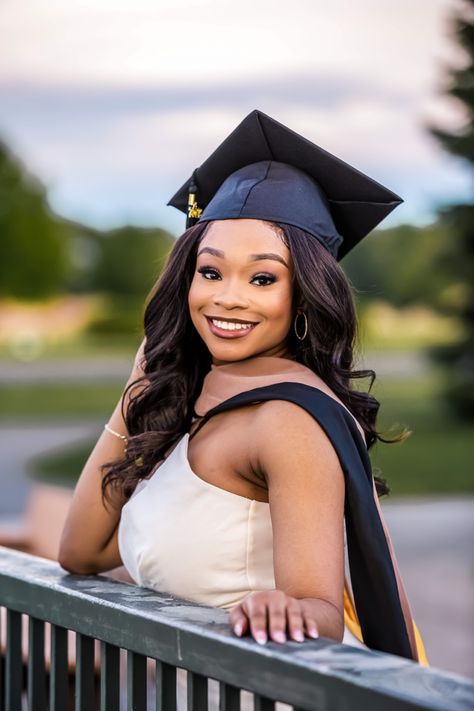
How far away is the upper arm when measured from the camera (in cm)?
184

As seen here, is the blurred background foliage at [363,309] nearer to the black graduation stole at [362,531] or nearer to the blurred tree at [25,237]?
the blurred tree at [25,237]

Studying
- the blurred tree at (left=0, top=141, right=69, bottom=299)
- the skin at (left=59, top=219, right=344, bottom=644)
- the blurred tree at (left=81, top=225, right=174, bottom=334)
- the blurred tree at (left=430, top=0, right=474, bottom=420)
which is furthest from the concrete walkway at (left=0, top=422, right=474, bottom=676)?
the blurred tree at (left=81, top=225, right=174, bottom=334)

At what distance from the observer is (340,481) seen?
6.23ft

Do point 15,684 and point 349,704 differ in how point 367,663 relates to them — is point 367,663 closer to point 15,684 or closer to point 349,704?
point 349,704

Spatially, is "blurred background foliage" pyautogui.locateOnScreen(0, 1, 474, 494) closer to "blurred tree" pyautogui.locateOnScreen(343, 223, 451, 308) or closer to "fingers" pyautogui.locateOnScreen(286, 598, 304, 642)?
"blurred tree" pyautogui.locateOnScreen(343, 223, 451, 308)

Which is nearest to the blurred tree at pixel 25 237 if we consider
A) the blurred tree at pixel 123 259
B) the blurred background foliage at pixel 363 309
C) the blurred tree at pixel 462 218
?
the blurred background foliage at pixel 363 309

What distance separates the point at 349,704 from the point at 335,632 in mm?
357

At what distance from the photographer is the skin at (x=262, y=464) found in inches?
70.8

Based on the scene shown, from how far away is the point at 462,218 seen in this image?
19.0 meters

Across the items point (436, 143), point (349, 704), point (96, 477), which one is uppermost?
point (436, 143)

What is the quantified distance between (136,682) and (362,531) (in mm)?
442

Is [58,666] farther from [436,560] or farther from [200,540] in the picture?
[436,560]

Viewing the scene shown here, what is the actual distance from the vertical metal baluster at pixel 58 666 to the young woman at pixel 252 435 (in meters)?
0.20

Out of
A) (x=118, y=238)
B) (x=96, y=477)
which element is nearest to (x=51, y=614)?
(x=96, y=477)
